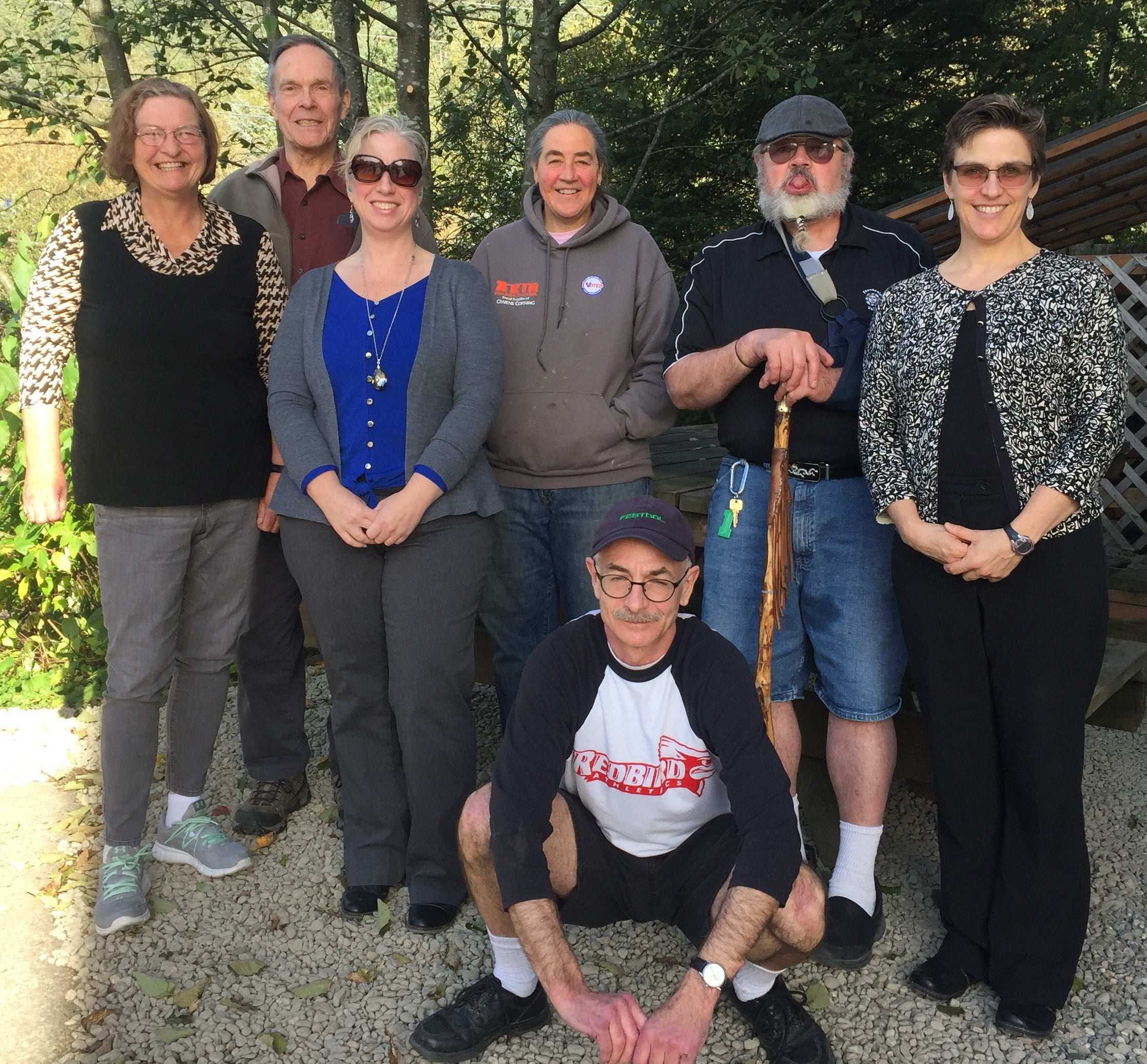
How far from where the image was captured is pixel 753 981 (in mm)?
2742

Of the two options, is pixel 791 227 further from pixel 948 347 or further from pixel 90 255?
pixel 90 255

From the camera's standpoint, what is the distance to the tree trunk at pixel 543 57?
19.3ft

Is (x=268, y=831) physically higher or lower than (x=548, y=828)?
lower

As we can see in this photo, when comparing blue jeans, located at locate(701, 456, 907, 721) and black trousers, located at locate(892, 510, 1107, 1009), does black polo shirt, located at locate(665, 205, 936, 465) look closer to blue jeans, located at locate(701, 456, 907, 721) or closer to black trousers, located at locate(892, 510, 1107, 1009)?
blue jeans, located at locate(701, 456, 907, 721)

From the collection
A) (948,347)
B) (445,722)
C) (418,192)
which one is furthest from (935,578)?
(418,192)

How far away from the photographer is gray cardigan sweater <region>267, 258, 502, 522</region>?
303cm

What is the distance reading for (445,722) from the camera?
10.5ft

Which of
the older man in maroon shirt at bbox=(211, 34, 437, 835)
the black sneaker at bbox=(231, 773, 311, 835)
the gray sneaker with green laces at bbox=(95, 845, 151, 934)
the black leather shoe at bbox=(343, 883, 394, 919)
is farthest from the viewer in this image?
the black sneaker at bbox=(231, 773, 311, 835)

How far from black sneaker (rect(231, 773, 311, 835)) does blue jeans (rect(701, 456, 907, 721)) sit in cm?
178

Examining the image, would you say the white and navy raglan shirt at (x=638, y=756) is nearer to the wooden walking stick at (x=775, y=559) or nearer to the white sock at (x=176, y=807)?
the wooden walking stick at (x=775, y=559)

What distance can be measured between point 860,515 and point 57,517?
7.45 feet

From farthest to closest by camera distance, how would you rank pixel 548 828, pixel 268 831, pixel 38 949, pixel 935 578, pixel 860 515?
1. pixel 268 831
2. pixel 38 949
3. pixel 860 515
4. pixel 935 578
5. pixel 548 828

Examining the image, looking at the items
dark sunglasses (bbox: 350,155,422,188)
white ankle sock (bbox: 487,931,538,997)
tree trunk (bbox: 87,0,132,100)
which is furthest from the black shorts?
tree trunk (bbox: 87,0,132,100)

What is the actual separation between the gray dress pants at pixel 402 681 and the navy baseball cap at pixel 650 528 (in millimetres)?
697
